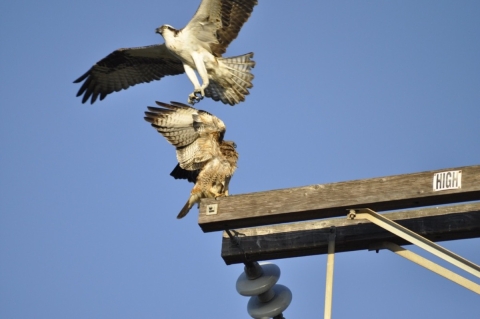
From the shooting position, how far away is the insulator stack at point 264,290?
6.60m

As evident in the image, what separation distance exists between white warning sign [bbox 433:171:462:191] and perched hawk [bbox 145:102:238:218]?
241 cm

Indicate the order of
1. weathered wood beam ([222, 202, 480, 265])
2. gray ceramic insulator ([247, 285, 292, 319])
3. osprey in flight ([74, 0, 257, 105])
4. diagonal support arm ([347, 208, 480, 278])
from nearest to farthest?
diagonal support arm ([347, 208, 480, 278])
weathered wood beam ([222, 202, 480, 265])
gray ceramic insulator ([247, 285, 292, 319])
osprey in flight ([74, 0, 257, 105])

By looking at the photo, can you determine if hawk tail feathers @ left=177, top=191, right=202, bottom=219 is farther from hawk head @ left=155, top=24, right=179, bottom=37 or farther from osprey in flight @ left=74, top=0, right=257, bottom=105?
hawk head @ left=155, top=24, right=179, bottom=37

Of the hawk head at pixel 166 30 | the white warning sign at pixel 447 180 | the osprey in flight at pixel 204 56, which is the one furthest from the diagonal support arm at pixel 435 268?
the hawk head at pixel 166 30

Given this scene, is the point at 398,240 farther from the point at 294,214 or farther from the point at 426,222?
the point at 294,214

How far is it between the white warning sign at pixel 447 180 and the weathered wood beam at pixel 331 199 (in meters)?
0.02

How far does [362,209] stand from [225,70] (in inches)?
274

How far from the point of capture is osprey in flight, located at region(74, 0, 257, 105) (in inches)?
490

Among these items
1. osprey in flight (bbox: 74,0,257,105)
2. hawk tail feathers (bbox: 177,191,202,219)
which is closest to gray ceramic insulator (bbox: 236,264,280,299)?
hawk tail feathers (bbox: 177,191,202,219)

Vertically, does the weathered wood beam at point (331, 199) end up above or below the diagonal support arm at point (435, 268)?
above

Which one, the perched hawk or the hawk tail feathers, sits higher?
the perched hawk

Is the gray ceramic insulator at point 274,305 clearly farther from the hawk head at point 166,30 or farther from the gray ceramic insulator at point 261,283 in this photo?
the hawk head at point 166,30

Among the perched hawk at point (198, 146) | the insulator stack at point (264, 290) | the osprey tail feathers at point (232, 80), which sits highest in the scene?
the osprey tail feathers at point (232, 80)

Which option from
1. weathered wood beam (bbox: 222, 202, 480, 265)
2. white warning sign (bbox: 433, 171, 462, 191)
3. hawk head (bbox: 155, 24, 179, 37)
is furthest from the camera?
hawk head (bbox: 155, 24, 179, 37)
